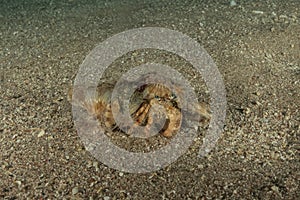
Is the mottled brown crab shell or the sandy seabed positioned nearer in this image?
the sandy seabed

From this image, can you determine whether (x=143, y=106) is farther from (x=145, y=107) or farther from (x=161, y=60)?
(x=161, y=60)

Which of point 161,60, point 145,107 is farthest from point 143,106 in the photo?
point 161,60

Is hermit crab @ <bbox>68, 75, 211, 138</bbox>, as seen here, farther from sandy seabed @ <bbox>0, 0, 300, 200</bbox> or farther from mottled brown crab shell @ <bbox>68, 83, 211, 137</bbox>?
sandy seabed @ <bbox>0, 0, 300, 200</bbox>

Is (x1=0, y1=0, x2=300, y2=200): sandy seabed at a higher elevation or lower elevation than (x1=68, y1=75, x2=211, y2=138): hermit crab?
lower

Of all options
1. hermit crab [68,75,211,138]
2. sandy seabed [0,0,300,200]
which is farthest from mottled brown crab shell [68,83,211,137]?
sandy seabed [0,0,300,200]

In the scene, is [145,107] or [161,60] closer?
[145,107]

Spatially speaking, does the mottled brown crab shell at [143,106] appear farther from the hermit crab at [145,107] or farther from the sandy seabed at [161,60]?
the sandy seabed at [161,60]

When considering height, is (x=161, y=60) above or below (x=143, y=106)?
below

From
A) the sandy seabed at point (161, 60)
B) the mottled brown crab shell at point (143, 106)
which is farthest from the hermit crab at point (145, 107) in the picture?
the sandy seabed at point (161, 60)

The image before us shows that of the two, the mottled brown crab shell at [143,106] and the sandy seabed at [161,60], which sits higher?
the mottled brown crab shell at [143,106]
